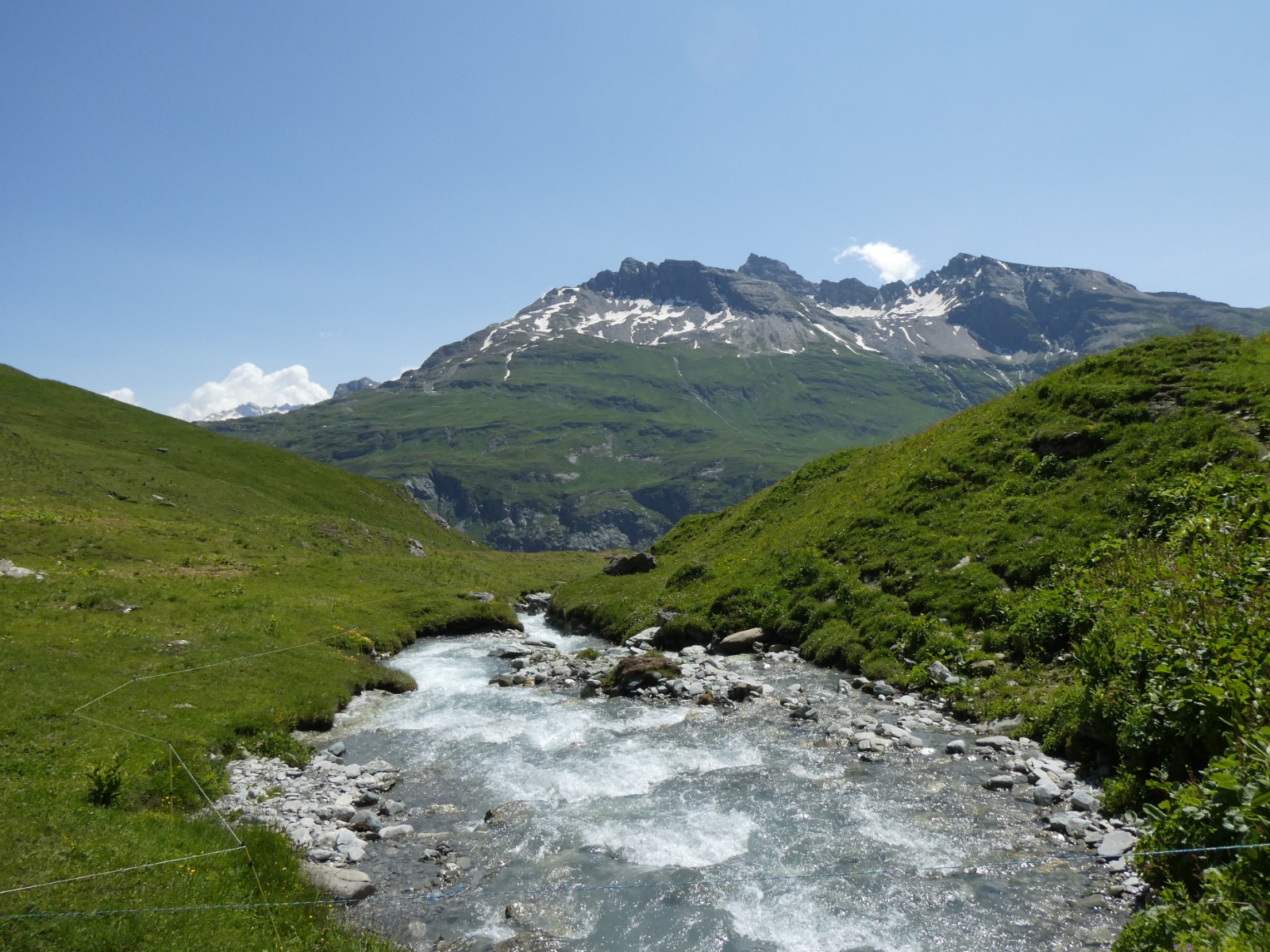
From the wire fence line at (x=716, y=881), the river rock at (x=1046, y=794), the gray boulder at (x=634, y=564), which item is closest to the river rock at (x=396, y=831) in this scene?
the wire fence line at (x=716, y=881)

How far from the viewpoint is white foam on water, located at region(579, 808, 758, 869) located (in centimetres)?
1360

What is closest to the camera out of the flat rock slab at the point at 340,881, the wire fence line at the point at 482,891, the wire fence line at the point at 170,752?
the wire fence line at the point at 482,891

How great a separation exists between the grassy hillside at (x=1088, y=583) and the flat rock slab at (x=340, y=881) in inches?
490

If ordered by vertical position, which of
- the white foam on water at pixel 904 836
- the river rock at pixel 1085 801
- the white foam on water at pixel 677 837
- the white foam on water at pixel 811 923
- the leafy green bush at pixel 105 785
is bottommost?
the white foam on water at pixel 677 837

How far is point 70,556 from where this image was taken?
41.8m

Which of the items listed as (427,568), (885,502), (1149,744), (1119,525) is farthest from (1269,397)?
(427,568)

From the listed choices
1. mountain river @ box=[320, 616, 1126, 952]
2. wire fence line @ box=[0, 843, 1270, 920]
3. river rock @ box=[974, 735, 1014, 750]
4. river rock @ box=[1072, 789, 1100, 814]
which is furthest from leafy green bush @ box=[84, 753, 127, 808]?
river rock @ box=[974, 735, 1014, 750]

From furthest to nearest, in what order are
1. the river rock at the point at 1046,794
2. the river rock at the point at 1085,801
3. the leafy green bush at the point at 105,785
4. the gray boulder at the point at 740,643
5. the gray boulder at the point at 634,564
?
1. the gray boulder at the point at 634,564
2. the gray boulder at the point at 740,643
3. the leafy green bush at the point at 105,785
4. the river rock at the point at 1046,794
5. the river rock at the point at 1085,801

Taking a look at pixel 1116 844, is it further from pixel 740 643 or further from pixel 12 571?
pixel 12 571

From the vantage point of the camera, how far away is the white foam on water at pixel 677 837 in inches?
535

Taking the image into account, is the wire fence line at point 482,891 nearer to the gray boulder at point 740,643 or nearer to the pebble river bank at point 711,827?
the pebble river bank at point 711,827

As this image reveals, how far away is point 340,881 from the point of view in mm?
12562

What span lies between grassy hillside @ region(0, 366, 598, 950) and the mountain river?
3.29m

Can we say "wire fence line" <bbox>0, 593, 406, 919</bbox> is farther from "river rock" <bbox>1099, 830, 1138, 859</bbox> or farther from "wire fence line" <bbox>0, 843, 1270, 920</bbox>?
"river rock" <bbox>1099, 830, 1138, 859</bbox>
